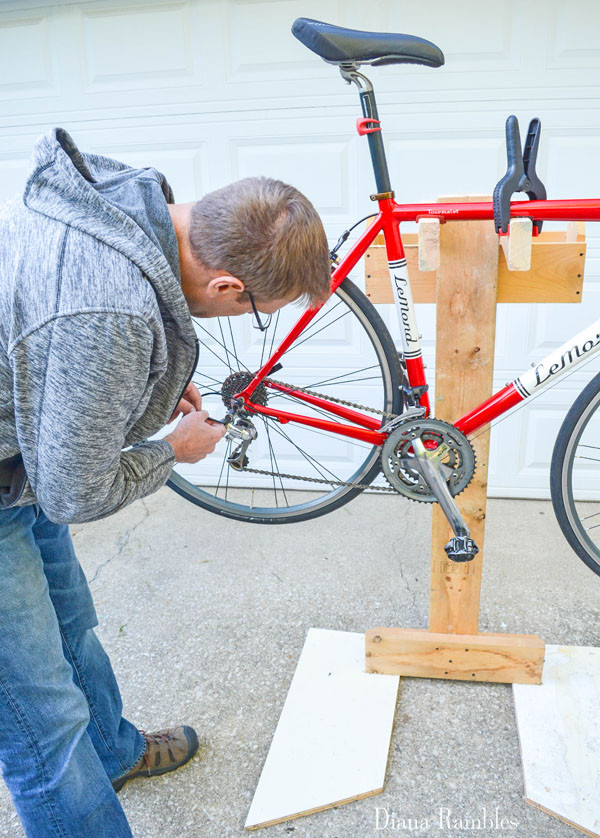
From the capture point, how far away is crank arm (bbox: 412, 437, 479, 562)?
1.61 m

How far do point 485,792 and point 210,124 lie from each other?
7.87 feet

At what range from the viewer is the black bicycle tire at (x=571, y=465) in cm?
168

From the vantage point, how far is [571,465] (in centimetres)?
175

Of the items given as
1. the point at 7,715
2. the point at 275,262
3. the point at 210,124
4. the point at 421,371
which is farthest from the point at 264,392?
the point at 210,124

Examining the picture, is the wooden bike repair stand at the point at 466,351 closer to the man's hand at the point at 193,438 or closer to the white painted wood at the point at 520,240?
the white painted wood at the point at 520,240

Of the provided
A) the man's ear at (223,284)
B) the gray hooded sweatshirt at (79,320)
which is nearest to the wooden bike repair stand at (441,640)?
the man's ear at (223,284)

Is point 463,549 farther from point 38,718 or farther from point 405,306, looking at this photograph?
point 38,718

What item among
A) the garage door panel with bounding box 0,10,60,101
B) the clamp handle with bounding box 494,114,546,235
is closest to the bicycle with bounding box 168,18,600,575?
the clamp handle with bounding box 494,114,546,235

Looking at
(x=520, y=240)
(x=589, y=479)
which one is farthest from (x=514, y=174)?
(x=589, y=479)

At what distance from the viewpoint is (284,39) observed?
2.55 m

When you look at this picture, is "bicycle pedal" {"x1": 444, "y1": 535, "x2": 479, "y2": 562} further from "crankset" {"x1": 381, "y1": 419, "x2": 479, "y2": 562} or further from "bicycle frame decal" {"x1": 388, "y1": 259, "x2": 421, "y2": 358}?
"bicycle frame decal" {"x1": 388, "y1": 259, "x2": 421, "y2": 358}

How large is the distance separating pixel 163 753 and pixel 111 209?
131 cm

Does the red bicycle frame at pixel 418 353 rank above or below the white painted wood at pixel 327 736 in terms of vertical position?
above

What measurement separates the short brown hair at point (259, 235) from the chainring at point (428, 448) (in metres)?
0.73
